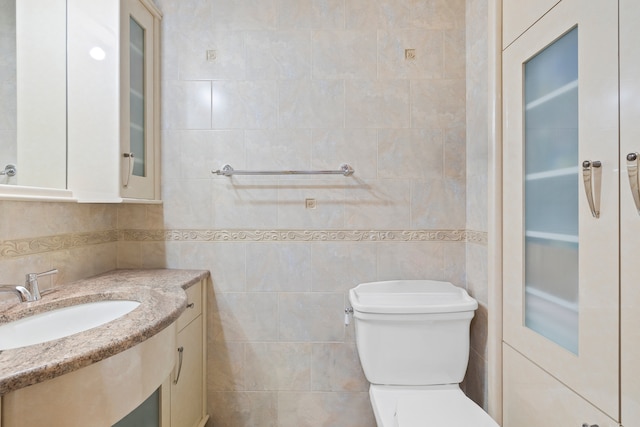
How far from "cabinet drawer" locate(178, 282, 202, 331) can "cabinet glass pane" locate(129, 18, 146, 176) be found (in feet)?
1.88

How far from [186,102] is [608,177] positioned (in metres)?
1.62

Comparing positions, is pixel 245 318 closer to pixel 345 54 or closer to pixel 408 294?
pixel 408 294

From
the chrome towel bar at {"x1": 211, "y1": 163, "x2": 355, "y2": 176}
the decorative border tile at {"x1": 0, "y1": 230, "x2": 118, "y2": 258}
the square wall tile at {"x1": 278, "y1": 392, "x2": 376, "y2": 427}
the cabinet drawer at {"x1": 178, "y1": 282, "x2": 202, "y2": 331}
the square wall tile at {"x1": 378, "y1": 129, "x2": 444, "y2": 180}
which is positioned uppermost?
the square wall tile at {"x1": 378, "y1": 129, "x2": 444, "y2": 180}

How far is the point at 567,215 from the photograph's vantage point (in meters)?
0.91

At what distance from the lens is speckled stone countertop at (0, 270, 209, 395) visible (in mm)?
574

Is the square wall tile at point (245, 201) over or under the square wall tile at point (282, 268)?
over

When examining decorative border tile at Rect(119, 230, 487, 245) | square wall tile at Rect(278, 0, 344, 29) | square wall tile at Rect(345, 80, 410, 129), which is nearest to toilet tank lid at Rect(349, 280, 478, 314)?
decorative border tile at Rect(119, 230, 487, 245)

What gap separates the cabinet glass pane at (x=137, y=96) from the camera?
1.34 m

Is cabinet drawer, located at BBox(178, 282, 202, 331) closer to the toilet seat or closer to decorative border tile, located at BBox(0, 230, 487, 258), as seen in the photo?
decorative border tile, located at BBox(0, 230, 487, 258)

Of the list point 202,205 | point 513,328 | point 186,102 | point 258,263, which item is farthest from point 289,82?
point 513,328

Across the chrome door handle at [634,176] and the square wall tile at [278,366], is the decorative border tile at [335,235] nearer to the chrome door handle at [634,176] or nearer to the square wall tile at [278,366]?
the square wall tile at [278,366]

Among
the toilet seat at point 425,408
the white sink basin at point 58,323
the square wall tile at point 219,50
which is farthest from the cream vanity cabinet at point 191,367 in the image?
the square wall tile at point 219,50

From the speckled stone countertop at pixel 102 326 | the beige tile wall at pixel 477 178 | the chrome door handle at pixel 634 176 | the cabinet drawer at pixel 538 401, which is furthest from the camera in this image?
the beige tile wall at pixel 477 178

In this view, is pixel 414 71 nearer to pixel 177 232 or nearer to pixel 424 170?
pixel 424 170
